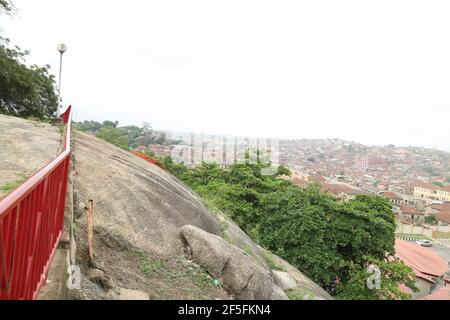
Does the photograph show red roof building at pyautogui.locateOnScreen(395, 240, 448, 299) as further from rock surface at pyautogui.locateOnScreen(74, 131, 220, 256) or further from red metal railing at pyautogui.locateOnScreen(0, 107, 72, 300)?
red metal railing at pyautogui.locateOnScreen(0, 107, 72, 300)

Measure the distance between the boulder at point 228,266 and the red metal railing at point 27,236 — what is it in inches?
107

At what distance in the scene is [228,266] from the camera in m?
5.17

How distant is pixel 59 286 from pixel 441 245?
52527mm

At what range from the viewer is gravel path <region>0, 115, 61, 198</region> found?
4957 mm

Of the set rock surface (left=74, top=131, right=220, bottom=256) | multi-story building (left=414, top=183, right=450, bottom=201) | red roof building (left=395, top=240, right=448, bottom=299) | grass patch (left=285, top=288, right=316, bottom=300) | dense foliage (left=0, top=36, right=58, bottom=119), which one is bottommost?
multi-story building (left=414, top=183, right=450, bottom=201)

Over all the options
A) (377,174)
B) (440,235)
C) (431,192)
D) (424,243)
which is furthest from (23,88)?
(377,174)

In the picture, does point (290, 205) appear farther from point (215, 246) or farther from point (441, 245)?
point (441, 245)

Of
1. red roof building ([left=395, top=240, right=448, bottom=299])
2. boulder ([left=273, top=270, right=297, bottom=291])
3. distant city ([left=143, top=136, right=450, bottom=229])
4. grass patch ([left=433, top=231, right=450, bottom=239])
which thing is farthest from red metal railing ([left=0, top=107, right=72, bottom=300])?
grass patch ([left=433, top=231, right=450, bottom=239])

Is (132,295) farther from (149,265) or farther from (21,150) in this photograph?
(21,150)

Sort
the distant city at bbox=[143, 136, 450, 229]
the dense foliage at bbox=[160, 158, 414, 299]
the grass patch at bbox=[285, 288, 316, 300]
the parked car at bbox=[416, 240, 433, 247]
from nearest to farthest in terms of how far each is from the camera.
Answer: the grass patch at bbox=[285, 288, 316, 300], the dense foliage at bbox=[160, 158, 414, 299], the parked car at bbox=[416, 240, 433, 247], the distant city at bbox=[143, 136, 450, 229]

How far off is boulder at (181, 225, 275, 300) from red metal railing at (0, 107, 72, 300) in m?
2.71

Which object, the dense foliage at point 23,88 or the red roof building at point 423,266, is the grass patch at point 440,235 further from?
the dense foliage at point 23,88

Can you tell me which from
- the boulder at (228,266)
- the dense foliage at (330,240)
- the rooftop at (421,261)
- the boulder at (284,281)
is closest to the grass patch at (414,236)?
the rooftop at (421,261)

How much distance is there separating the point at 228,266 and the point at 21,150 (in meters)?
4.68
